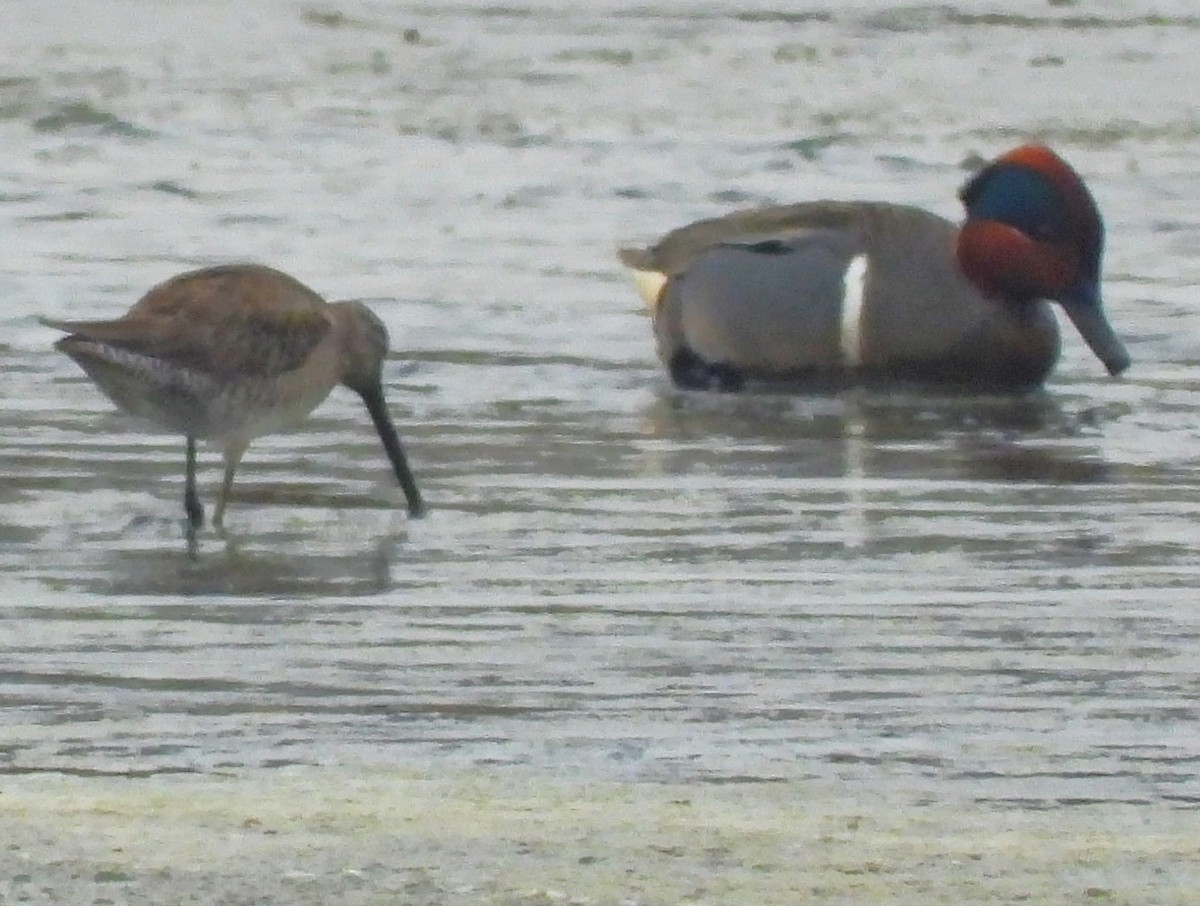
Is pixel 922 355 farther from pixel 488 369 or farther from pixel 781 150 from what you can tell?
pixel 781 150

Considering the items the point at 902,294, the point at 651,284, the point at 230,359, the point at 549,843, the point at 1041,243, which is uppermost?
the point at 549,843

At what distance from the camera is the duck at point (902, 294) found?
32.8ft

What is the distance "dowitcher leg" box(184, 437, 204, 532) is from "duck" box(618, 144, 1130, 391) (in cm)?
266

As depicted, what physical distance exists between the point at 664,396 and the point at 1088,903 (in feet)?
17.7

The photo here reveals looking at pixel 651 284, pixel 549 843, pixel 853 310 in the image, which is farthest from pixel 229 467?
pixel 651 284

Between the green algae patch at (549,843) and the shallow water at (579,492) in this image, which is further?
the shallow water at (579,492)

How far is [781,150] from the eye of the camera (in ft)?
48.6

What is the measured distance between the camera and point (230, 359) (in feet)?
25.1

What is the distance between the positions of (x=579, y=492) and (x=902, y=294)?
8.04 ft

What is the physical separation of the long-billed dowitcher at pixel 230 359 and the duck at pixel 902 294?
2.22 m

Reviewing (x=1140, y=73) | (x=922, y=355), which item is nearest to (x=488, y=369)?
(x=922, y=355)

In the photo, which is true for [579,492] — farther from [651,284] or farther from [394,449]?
[651,284]

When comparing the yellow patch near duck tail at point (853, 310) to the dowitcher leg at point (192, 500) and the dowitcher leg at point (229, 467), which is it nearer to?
the dowitcher leg at point (229, 467)

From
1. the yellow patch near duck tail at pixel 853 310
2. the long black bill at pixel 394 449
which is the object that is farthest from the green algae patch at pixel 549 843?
the yellow patch near duck tail at pixel 853 310
